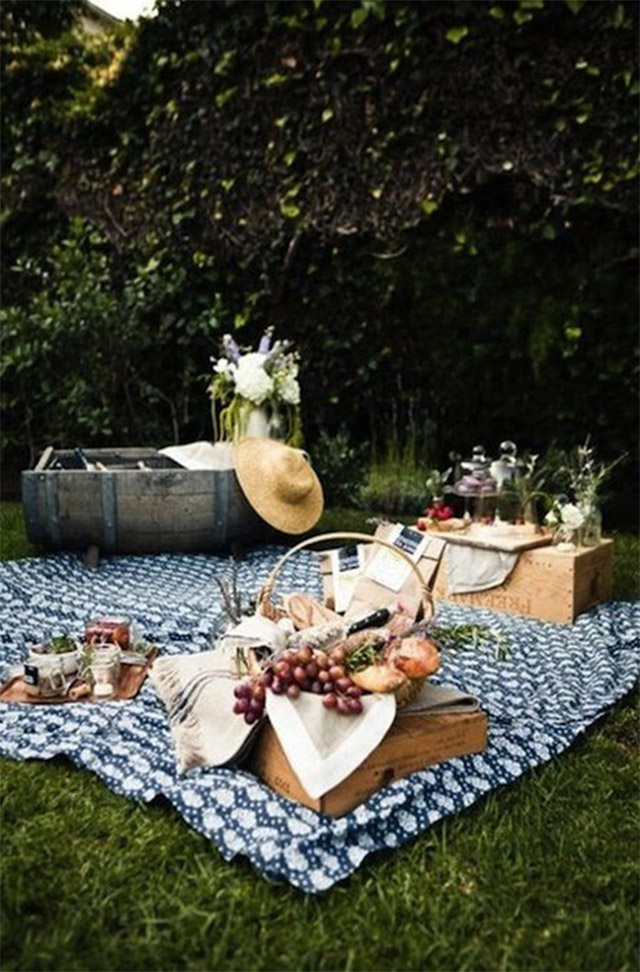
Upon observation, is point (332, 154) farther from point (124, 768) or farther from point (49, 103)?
point (124, 768)

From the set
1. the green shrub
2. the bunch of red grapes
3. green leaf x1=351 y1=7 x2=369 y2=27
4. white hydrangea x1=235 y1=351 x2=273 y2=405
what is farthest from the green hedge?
the bunch of red grapes

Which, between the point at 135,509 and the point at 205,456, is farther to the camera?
the point at 205,456

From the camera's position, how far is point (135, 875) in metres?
1.95

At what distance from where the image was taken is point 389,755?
225 centimetres

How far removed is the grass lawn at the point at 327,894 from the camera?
1.73m

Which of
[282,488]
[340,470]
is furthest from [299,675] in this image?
[340,470]

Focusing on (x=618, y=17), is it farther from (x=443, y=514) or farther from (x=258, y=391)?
(x=443, y=514)

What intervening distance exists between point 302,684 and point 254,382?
10.3ft

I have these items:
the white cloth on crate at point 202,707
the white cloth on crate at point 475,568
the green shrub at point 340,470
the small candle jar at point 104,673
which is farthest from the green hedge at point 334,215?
the white cloth on crate at point 202,707

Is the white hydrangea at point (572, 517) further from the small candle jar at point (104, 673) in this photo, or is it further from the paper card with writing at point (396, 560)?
the small candle jar at point (104, 673)

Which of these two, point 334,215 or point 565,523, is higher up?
point 334,215

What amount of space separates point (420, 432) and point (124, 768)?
443 cm

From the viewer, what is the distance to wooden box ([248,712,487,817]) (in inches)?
84.8

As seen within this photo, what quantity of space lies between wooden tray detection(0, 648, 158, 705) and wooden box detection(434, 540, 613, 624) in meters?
1.60
